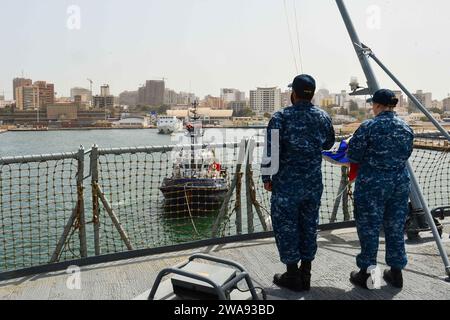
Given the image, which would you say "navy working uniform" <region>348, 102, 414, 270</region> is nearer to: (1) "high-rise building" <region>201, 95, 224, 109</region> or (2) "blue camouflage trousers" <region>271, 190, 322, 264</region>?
(2) "blue camouflage trousers" <region>271, 190, 322, 264</region>

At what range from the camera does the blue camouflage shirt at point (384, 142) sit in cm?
334

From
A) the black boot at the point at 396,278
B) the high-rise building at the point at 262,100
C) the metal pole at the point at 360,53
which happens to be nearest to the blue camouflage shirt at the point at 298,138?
the black boot at the point at 396,278

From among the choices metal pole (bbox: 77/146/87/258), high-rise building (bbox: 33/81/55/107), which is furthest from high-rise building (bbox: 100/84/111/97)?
metal pole (bbox: 77/146/87/258)

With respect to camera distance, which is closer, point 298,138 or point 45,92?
point 298,138

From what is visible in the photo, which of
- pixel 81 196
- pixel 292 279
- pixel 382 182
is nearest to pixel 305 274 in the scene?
pixel 292 279

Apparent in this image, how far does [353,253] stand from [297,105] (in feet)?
6.08

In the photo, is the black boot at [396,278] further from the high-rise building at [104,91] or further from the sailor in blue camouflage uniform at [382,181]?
the high-rise building at [104,91]

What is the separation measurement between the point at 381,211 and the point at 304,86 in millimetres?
1122

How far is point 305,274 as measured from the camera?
351cm

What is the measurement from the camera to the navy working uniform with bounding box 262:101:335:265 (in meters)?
3.32

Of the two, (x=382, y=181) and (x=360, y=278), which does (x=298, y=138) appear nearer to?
(x=382, y=181)

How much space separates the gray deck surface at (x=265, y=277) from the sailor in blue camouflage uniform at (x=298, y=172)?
1.41 feet

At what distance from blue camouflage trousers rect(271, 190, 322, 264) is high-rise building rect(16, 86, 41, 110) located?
16225 cm
